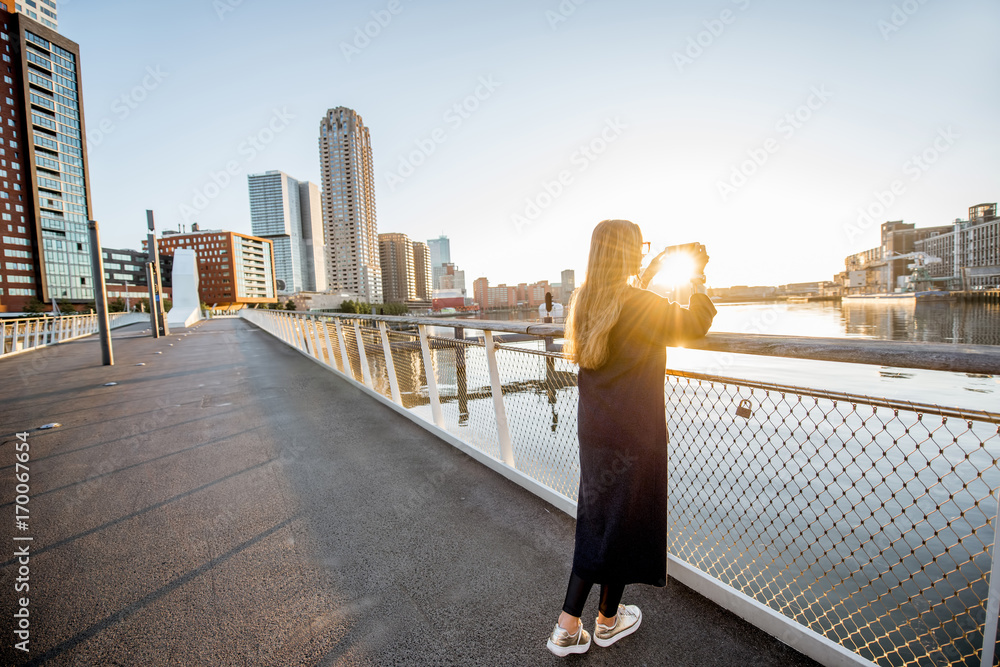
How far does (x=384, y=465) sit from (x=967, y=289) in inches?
3782

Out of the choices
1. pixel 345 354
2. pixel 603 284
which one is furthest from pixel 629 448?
pixel 345 354

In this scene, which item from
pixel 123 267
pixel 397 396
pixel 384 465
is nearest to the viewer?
pixel 384 465

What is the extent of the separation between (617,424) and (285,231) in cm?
21371

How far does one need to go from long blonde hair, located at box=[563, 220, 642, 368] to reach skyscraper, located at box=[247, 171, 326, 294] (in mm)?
197239

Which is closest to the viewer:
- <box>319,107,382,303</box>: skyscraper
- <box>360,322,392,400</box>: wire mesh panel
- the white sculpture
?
<box>360,322,392,400</box>: wire mesh panel

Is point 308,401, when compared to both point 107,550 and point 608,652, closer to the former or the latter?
point 107,550

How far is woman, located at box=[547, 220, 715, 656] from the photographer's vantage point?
1.53 meters

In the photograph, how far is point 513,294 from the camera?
107 meters

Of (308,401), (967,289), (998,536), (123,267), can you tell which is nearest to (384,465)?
(308,401)

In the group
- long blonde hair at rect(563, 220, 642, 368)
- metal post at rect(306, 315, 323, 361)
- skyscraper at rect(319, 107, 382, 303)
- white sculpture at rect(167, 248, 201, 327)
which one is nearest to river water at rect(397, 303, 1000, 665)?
long blonde hair at rect(563, 220, 642, 368)

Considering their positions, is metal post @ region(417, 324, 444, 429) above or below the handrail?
below

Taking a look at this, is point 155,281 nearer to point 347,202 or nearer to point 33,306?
point 33,306

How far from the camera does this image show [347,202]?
124 meters

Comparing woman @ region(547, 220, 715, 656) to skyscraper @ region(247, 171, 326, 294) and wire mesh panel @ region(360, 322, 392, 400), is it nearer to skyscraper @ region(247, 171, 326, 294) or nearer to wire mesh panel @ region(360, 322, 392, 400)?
wire mesh panel @ region(360, 322, 392, 400)
